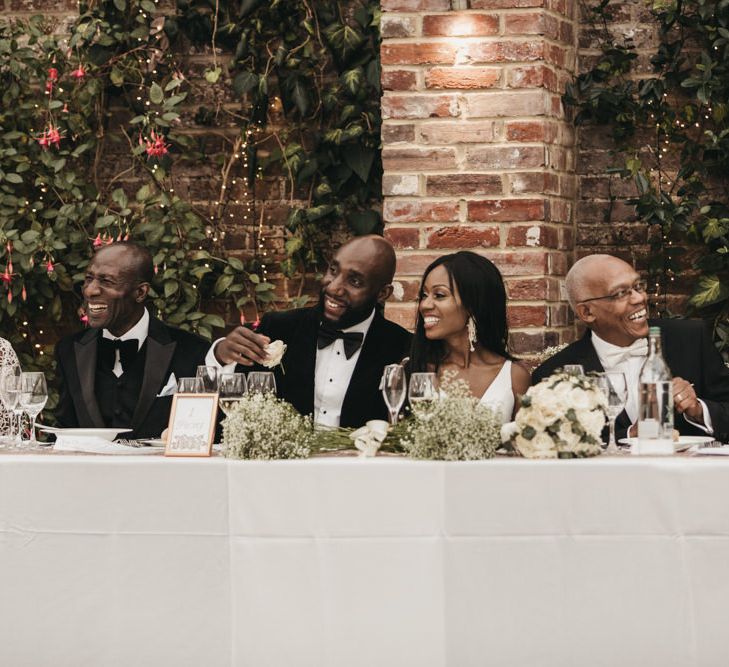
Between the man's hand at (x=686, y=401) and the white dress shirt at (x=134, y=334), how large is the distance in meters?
1.85

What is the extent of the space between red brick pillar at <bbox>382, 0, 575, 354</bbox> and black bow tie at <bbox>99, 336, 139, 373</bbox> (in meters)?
0.90

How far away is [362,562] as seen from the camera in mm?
2736

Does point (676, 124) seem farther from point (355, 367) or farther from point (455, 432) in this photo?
point (455, 432)

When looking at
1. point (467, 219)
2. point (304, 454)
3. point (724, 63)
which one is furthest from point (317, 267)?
point (304, 454)

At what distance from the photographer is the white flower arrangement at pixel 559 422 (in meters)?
2.76

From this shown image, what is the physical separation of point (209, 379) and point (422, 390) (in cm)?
56

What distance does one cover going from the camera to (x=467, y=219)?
4.31m

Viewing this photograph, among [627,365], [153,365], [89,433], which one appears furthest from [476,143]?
[89,433]

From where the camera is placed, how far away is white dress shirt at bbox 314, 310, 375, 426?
419 centimetres

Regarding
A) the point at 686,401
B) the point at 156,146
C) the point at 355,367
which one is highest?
the point at 156,146

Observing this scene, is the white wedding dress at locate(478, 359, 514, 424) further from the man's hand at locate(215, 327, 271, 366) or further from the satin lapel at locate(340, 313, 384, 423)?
the man's hand at locate(215, 327, 271, 366)

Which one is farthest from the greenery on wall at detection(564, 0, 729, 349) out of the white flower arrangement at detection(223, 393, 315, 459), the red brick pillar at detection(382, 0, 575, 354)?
the white flower arrangement at detection(223, 393, 315, 459)

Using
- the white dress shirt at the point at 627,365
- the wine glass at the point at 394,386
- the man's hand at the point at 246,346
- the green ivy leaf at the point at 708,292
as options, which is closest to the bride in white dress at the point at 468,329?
the white dress shirt at the point at 627,365

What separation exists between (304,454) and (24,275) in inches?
104
